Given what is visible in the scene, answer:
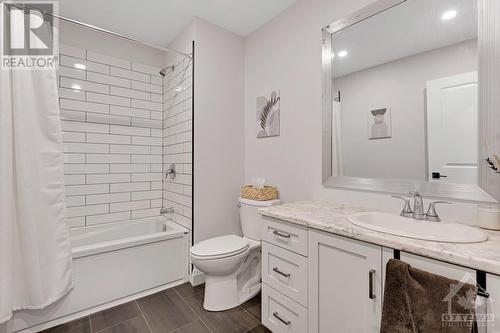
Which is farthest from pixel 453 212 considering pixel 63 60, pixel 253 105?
pixel 63 60

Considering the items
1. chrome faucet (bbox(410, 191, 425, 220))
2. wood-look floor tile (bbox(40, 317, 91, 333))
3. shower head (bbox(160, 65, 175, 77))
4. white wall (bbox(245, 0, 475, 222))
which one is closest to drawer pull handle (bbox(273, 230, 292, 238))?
white wall (bbox(245, 0, 475, 222))

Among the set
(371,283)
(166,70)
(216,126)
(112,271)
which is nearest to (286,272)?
(371,283)

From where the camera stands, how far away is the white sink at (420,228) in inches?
36.0

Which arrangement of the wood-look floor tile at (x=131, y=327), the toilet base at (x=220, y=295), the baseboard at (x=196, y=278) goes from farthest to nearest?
the baseboard at (x=196, y=278)
the toilet base at (x=220, y=295)
the wood-look floor tile at (x=131, y=327)

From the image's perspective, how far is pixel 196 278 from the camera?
84.1 inches

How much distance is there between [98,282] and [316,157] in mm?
1929

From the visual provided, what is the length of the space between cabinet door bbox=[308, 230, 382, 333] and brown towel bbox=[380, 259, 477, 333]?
0.28ft

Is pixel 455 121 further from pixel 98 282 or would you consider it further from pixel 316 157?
pixel 98 282

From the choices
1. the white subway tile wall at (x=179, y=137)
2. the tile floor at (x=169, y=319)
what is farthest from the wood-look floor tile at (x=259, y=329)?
the white subway tile wall at (x=179, y=137)

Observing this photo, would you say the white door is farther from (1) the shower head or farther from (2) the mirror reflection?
(1) the shower head

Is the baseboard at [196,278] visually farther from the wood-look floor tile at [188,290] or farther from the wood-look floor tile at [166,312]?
the wood-look floor tile at [166,312]

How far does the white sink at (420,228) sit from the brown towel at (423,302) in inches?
6.2

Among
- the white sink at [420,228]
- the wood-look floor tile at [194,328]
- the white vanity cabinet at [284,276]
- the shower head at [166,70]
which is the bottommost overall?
the wood-look floor tile at [194,328]

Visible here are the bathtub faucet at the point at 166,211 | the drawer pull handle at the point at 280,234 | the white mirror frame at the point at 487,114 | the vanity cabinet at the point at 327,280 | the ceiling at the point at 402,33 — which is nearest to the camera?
the vanity cabinet at the point at 327,280
